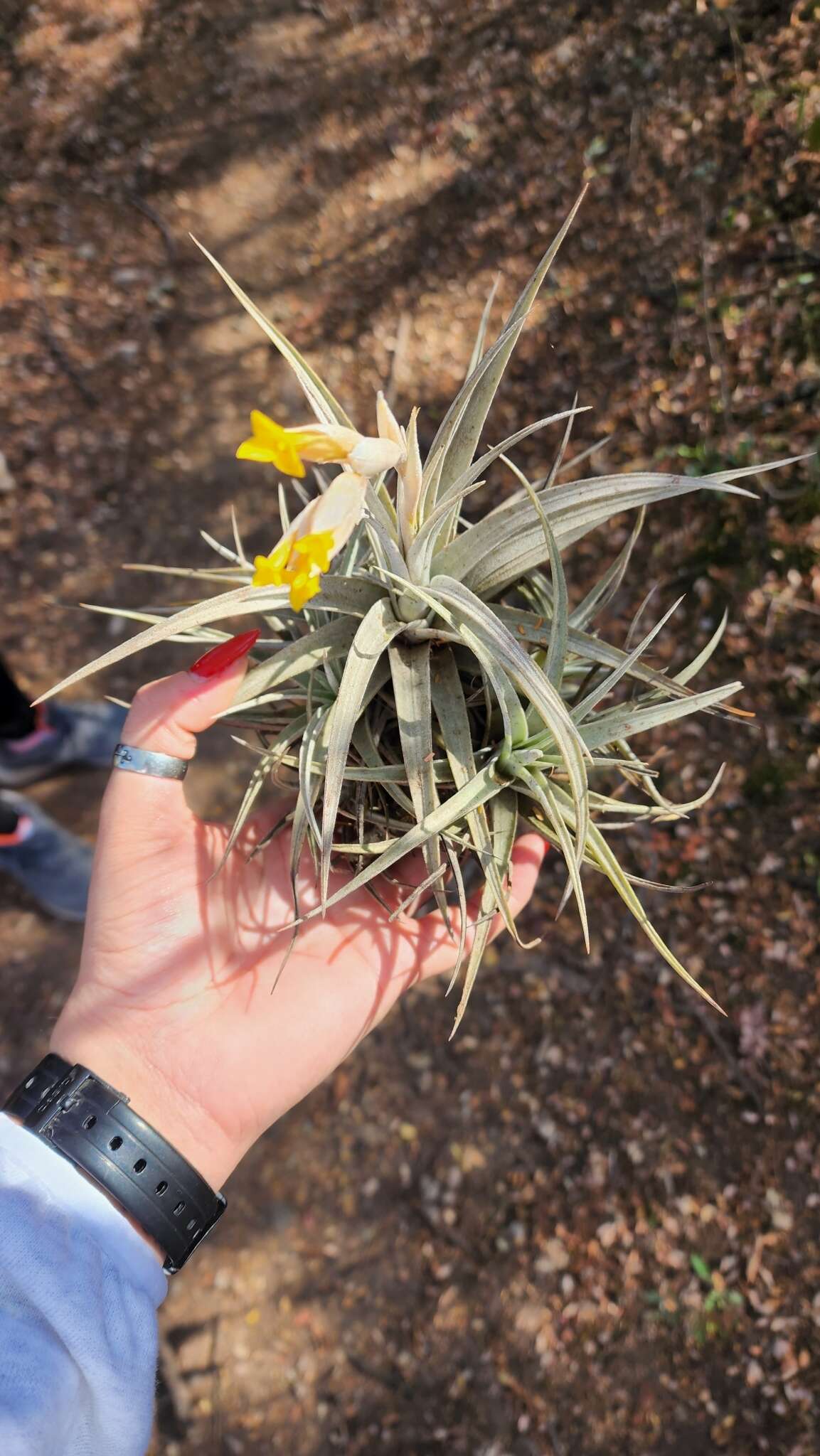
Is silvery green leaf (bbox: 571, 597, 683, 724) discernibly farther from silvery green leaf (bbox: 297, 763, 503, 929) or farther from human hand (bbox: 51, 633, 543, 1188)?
human hand (bbox: 51, 633, 543, 1188)

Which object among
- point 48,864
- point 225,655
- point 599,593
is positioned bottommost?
point 48,864

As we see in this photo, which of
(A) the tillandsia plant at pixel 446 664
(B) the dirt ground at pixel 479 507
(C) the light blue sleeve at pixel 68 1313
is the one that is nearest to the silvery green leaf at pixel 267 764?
(A) the tillandsia plant at pixel 446 664

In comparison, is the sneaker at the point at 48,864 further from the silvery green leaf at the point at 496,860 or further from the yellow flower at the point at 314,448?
the yellow flower at the point at 314,448

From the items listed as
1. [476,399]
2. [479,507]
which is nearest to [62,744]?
[479,507]

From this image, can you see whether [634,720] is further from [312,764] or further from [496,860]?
[312,764]

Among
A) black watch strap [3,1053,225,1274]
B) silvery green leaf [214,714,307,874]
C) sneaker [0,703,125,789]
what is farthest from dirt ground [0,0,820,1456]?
silvery green leaf [214,714,307,874]

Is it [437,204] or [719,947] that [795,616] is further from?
[437,204]
